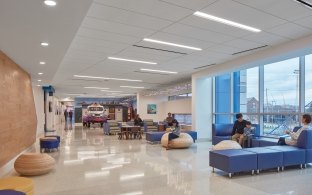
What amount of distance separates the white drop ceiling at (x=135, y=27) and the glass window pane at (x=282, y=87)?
2.31 meters

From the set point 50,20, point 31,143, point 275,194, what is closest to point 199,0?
point 50,20

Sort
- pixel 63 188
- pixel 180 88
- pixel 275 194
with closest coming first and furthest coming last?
1. pixel 275 194
2. pixel 63 188
3. pixel 180 88

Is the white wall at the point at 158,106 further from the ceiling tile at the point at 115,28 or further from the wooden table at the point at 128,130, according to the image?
the ceiling tile at the point at 115,28

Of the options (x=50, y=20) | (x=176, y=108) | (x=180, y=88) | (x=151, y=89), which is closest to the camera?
(x=50, y=20)

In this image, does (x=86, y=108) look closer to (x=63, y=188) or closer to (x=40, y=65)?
(x=40, y=65)

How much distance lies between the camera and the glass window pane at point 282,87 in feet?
29.3

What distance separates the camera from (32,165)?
5559mm

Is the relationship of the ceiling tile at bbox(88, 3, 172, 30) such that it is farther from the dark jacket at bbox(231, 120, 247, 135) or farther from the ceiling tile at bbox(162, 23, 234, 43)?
the dark jacket at bbox(231, 120, 247, 135)

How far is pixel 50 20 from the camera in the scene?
411 cm

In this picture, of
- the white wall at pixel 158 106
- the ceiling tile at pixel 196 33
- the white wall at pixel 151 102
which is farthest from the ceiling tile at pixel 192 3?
the white wall at pixel 151 102

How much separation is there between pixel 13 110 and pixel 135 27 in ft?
15.3

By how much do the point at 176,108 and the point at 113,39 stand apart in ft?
35.9

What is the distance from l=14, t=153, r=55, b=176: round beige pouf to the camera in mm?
5543

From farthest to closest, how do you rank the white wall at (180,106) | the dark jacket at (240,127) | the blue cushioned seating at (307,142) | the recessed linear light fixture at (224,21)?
the white wall at (180,106) < the dark jacket at (240,127) < the blue cushioned seating at (307,142) < the recessed linear light fixture at (224,21)
